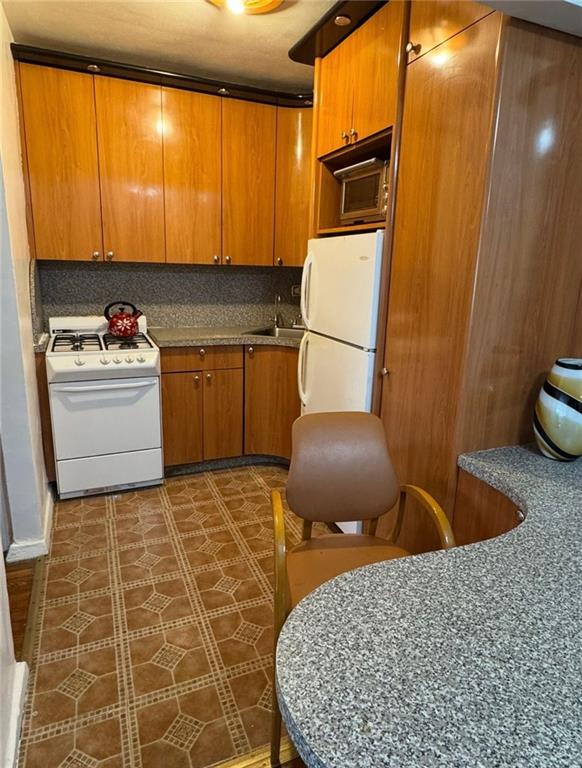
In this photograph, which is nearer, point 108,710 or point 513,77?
point 513,77

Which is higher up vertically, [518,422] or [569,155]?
[569,155]

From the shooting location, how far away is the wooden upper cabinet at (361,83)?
1.92m

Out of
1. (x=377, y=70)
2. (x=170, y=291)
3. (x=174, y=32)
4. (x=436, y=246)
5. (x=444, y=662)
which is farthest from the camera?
(x=170, y=291)

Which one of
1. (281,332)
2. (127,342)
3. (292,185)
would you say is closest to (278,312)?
(281,332)

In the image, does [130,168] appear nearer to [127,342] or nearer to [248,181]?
[248,181]

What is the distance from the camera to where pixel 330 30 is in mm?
2244

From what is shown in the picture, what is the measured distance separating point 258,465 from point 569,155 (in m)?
2.65

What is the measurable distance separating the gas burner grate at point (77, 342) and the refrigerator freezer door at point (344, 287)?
1310 millimetres

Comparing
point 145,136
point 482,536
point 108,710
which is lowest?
point 108,710

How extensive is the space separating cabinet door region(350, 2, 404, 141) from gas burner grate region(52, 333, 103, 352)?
74.2 inches

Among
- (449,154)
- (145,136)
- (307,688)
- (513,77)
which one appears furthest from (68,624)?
(145,136)

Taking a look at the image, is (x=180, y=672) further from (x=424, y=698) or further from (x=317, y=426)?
(x=424, y=698)

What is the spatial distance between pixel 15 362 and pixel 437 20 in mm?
2109

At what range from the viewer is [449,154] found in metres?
1.62
